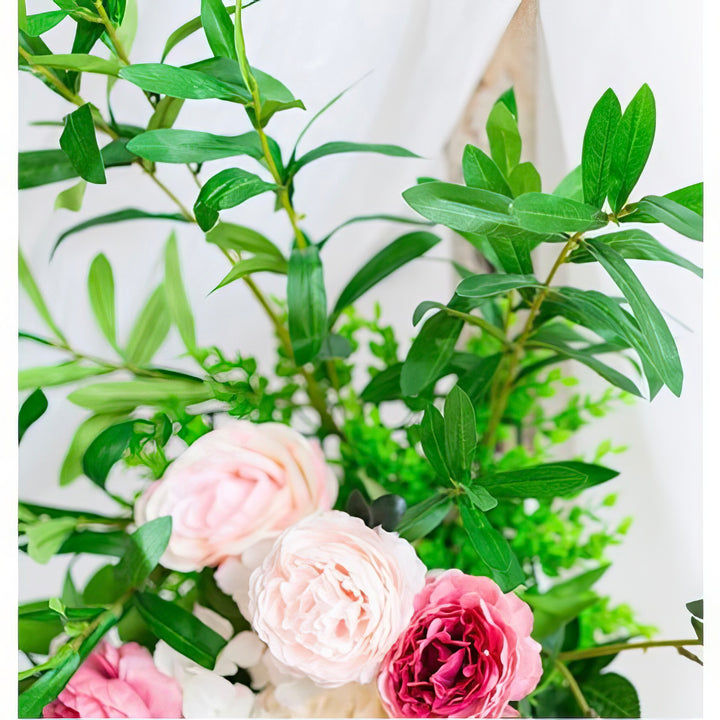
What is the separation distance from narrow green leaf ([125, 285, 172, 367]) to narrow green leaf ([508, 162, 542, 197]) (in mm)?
313

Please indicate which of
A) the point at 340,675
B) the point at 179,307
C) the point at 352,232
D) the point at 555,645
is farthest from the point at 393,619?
the point at 352,232

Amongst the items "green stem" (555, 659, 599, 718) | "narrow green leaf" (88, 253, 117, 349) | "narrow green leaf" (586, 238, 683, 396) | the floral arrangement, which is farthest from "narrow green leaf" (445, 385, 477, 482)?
"narrow green leaf" (88, 253, 117, 349)

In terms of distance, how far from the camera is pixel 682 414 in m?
0.58

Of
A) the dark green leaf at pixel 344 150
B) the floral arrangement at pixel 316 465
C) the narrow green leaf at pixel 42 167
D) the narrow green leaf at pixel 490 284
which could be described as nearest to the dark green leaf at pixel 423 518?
the floral arrangement at pixel 316 465

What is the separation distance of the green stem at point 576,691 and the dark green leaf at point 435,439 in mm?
204

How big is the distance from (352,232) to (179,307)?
22 centimetres

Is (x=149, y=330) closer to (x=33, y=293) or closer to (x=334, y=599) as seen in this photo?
(x=33, y=293)

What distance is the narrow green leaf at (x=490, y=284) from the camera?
44 centimetres

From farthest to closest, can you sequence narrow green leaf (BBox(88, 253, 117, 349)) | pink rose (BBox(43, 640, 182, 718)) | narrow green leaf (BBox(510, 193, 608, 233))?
1. narrow green leaf (BBox(88, 253, 117, 349))
2. pink rose (BBox(43, 640, 182, 718))
3. narrow green leaf (BBox(510, 193, 608, 233))

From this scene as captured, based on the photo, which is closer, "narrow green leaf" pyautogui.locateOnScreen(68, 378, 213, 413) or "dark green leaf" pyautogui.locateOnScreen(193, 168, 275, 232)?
"dark green leaf" pyautogui.locateOnScreen(193, 168, 275, 232)

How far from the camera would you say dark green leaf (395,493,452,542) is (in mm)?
494

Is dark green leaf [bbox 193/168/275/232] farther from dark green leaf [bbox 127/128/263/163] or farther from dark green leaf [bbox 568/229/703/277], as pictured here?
dark green leaf [bbox 568/229/703/277]

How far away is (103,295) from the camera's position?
0.62 m

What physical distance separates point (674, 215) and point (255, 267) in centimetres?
28
